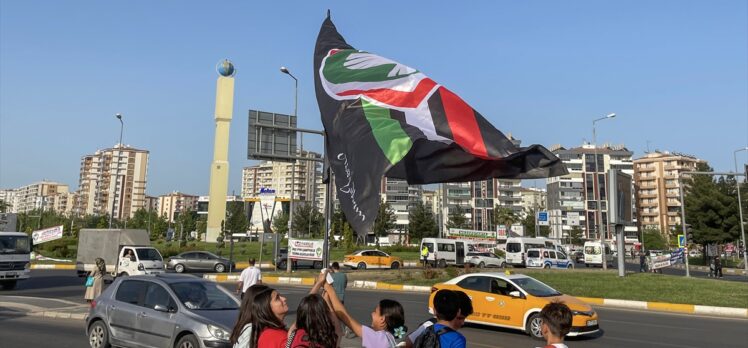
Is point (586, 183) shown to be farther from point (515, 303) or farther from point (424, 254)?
point (515, 303)

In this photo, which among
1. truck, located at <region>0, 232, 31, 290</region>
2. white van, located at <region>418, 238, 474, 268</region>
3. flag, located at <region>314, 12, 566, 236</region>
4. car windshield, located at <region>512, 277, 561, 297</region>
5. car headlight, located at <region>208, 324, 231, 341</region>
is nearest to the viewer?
flag, located at <region>314, 12, 566, 236</region>

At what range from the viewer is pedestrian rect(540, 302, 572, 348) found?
11.7 feet

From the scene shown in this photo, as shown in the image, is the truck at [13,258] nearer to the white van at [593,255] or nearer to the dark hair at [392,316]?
the dark hair at [392,316]

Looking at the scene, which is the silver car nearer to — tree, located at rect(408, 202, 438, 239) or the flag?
the flag

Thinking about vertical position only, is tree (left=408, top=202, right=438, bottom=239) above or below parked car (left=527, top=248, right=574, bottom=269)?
above

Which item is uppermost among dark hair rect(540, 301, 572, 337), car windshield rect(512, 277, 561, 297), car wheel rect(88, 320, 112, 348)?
dark hair rect(540, 301, 572, 337)

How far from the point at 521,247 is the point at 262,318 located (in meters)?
47.1

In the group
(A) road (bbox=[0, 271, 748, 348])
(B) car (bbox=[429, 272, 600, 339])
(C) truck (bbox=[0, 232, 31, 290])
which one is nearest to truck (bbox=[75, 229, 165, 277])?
(C) truck (bbox=[0, 232, 31, 290])

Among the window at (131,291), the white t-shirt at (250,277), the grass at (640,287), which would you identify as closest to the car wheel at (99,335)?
the window at (131,291)

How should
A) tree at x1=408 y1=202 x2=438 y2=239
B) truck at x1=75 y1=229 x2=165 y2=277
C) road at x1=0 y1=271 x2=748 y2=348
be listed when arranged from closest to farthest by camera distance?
road at x1=0 y1=271 x2=748 y2=348 < truck at x1=75 y1=229 x2=165 y2=277 < tree at x1=408 y1=202 x2=438 y2=239

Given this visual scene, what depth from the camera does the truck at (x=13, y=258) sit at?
71.2 ft

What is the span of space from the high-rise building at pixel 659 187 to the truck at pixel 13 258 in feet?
414

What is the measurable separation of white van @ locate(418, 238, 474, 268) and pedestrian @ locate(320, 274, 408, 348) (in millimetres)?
41974

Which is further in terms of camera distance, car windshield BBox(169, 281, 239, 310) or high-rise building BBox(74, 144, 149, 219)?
high-rise building BBox(74, 144, 149, 219)
